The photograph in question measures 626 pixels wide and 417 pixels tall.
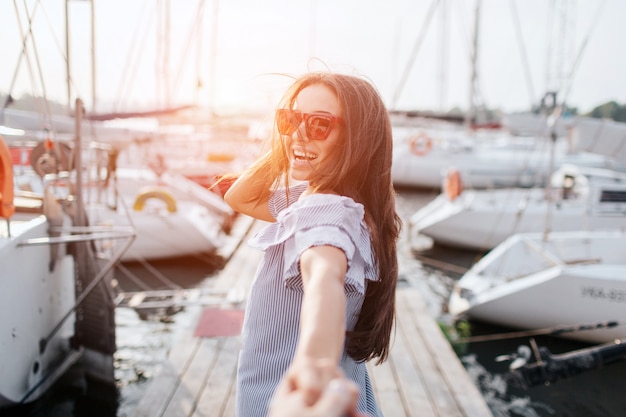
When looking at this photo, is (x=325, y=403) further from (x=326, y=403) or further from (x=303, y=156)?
(x=303, y=156)

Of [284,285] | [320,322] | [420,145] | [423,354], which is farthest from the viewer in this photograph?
[420,145]

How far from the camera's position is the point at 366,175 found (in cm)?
122

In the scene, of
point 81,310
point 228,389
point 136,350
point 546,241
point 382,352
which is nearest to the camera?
point 382,352

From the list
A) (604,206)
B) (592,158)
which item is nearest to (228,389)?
(604,206)

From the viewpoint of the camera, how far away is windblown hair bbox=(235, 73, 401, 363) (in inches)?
46.4

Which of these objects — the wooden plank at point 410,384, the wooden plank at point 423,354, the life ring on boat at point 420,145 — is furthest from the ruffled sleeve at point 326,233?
the life ring on boat at point 420,145

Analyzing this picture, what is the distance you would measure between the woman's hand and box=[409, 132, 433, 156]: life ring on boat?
73.4ft

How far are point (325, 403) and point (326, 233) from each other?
38cm

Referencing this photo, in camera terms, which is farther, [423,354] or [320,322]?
[423,354]

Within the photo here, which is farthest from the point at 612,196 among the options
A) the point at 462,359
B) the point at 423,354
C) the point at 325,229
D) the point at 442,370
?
the point at 325,229

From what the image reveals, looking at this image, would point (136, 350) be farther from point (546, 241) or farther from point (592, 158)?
point (592, 158)

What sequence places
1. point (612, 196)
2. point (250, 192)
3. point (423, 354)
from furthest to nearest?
1. point (612, 196)
2. point (423, 354)
3. point (250, 192)

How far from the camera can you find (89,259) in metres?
4.99

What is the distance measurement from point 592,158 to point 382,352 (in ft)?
87.8
